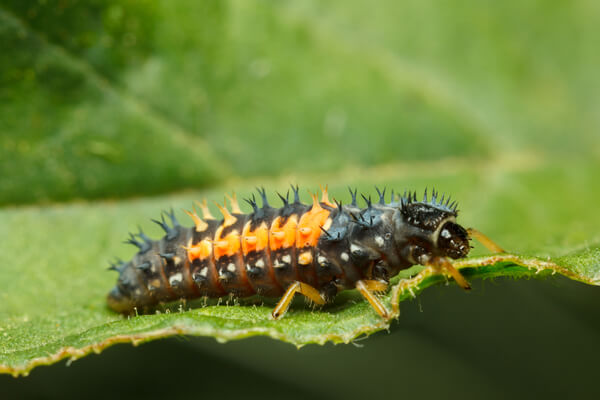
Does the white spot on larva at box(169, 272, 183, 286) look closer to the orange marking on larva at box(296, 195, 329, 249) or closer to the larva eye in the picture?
the orange marking on larva at box(296, 195, 329, 249)

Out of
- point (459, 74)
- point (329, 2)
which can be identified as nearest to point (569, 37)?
point (459, 74)

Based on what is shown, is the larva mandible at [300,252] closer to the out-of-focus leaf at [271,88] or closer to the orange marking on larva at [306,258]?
the orange marking on larva at [306,258]

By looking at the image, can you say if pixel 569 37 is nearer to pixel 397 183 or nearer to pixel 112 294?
pixel 397 183

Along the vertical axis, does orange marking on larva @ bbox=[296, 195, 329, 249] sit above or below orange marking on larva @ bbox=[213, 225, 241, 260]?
above

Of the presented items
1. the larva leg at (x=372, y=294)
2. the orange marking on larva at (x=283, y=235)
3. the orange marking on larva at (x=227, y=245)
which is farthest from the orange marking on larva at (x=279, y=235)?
the larva leg at (x=372, y=294)

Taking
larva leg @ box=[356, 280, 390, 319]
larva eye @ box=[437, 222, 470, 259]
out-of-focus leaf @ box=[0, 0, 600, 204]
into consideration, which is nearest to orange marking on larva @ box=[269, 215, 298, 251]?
larva leg @ box=[356, 280, 390, 319]

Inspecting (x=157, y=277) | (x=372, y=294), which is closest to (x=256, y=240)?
(x=157, y=277)

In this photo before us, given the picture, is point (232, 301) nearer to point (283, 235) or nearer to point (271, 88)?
point (283, 235)
